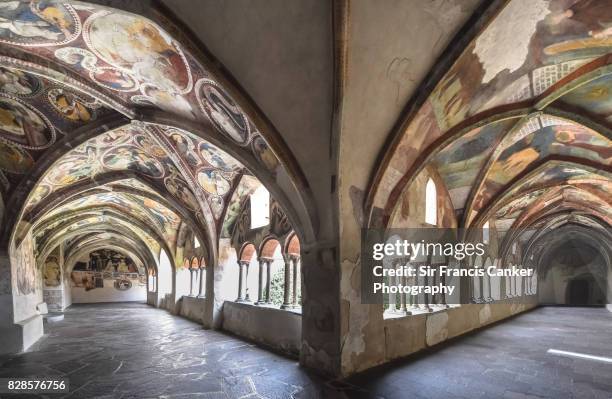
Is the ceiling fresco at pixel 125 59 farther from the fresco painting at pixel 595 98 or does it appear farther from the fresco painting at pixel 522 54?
the fresco painting at pixel 595 98

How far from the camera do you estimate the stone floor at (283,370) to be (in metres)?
4.95

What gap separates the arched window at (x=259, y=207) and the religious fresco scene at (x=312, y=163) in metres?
0.06

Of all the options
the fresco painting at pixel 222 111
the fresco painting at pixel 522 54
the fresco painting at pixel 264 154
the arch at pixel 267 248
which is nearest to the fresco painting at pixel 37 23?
the fresco painting at pixel 222 111

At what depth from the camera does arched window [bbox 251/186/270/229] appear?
10.1 m

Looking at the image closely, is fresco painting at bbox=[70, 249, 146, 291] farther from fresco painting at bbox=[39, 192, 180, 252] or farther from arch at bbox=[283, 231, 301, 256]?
arch at bbox=[283, 231, 301, 256]

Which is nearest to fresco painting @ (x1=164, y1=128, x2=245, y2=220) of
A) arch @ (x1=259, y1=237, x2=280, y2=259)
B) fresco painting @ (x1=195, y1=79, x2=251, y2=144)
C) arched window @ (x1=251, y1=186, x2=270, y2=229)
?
arched window @ (x1=251, y1=186, x2=270, y2=229)

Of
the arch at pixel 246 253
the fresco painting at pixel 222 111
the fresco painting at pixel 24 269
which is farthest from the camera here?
the arch at pixel 246 253

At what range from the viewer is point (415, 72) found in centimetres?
520

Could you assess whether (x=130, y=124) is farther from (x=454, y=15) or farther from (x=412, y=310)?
(x=412, y=310)

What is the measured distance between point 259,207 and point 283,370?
16.8 feet

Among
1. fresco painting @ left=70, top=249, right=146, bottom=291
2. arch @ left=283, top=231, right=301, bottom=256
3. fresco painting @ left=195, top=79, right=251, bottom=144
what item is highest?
fresco painting @ left=195, top=79, right=251, bottom=144

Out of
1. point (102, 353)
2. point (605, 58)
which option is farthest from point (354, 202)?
point (102, 353)

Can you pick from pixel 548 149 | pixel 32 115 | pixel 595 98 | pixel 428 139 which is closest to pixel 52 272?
pixel 32 115

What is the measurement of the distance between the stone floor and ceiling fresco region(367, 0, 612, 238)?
2.88 metres
